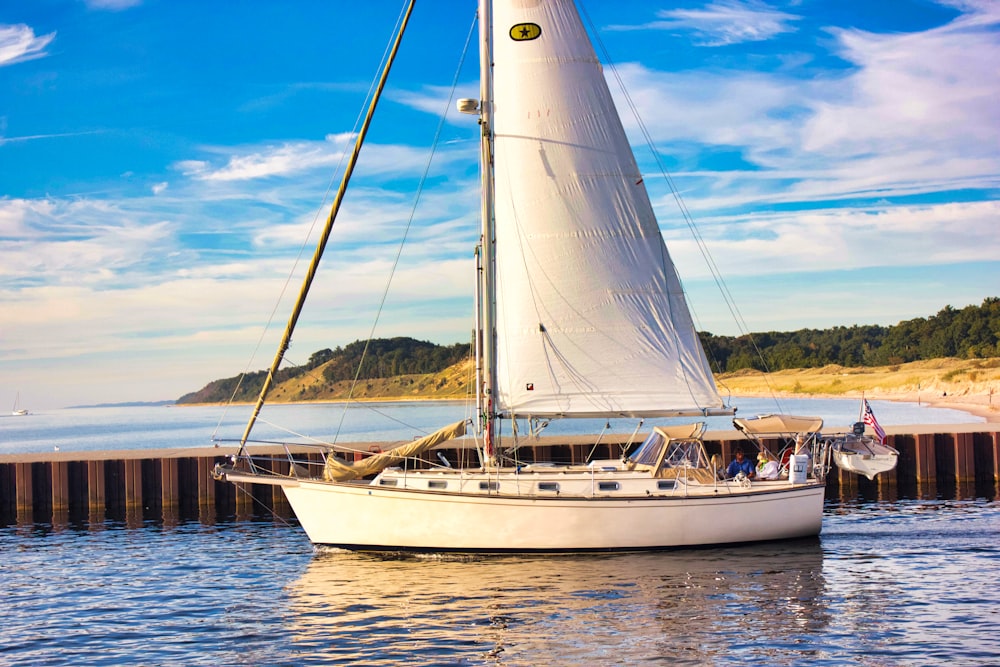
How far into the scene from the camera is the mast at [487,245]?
2102cm

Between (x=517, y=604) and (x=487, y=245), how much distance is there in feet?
27.1

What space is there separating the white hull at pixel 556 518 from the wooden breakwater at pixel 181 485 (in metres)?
7.37

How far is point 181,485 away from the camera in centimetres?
2889

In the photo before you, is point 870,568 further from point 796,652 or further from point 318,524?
point 318,524

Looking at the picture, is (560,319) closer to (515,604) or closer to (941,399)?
(515,604)

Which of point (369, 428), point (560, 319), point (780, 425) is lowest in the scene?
point (369, 428)

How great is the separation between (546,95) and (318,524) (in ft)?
36.6

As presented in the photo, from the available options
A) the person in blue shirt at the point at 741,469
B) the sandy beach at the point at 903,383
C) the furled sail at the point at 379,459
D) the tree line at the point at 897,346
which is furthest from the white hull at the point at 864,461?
the tree line at the point at 897,346

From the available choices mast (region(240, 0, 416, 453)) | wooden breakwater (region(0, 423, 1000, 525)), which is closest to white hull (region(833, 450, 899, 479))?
wooden breakwater (region(0, 423, 1000, 525))

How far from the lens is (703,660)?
523 inches

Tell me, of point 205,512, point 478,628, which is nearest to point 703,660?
point 478,628

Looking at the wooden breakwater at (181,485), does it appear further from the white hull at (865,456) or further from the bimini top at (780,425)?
the bimini top at (780,425)

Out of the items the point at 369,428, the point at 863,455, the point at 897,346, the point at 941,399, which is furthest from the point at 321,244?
the point at 897,346

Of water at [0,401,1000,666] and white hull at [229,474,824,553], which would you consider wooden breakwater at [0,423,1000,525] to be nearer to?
water at [0,401,1000,666]
